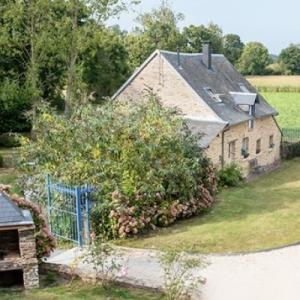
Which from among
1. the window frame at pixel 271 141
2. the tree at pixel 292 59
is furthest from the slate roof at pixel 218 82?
the tree at pixel 292 59

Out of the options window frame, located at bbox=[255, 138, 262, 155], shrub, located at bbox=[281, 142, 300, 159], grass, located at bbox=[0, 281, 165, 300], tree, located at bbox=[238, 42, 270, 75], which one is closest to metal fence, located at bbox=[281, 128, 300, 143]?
shrub, located at bbox=[281, 142, 300, 159]

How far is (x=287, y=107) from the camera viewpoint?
60.6 meters

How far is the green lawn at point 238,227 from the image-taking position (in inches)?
599

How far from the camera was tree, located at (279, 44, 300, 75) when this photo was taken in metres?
107

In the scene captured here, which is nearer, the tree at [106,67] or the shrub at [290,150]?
A: the shrub at [290,150]

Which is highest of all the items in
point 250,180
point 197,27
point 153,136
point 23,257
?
point 197,27

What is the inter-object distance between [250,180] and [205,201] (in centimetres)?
1030

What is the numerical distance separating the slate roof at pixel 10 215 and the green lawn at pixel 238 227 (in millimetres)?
4436

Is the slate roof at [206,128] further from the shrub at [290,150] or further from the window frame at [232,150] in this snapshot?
the shrub at [290,150]

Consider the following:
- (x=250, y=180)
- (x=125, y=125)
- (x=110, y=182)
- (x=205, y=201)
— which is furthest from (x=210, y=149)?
(x=110, y=182)

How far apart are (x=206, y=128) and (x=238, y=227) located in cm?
1049

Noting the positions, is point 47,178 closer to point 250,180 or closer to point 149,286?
point 149,286

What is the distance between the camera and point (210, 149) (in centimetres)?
2606

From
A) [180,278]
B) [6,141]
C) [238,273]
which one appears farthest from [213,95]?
[180,278]
